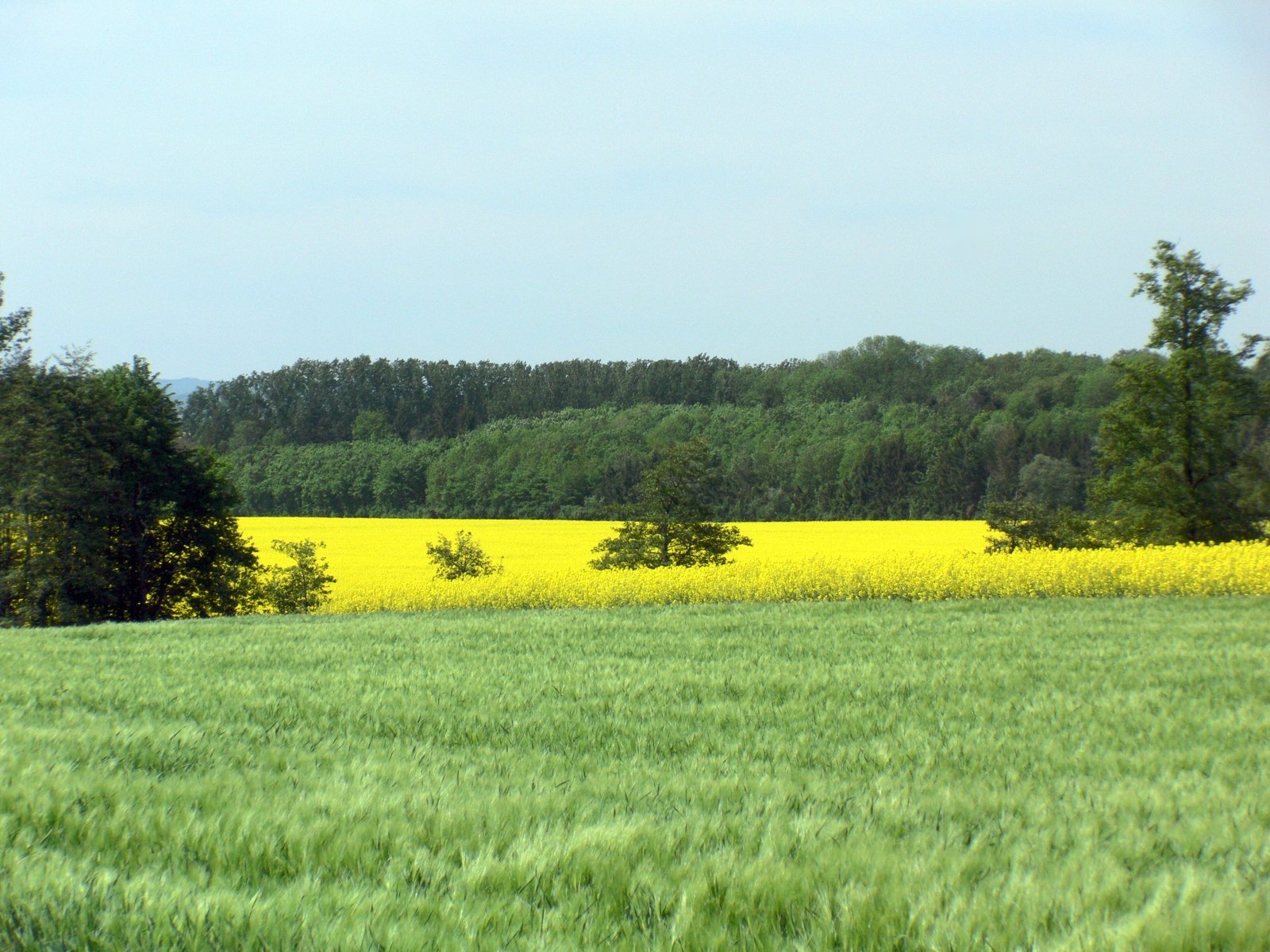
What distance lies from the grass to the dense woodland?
5230cm

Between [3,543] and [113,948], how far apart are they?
109ft

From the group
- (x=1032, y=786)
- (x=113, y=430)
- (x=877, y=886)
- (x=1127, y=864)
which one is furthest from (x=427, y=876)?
(x=113, y=430)

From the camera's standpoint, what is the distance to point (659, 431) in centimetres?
8538

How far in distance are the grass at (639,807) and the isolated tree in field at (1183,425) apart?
23530 mm

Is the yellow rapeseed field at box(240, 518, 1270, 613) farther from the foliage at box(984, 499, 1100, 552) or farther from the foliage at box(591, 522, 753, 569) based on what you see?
the foliage at box(984, 499, 1100, 552)

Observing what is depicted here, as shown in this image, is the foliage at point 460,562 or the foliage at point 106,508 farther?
the foliage at point 106,508

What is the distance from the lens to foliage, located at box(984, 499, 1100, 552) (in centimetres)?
3030

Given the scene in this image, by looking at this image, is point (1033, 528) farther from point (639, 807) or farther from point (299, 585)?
point (639, 807)

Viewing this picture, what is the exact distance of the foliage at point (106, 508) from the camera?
98.6 feet

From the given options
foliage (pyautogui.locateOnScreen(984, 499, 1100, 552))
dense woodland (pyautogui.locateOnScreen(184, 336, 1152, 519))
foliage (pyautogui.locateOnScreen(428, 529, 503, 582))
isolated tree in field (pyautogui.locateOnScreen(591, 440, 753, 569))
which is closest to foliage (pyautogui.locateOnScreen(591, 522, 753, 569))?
isolated tree in field (pyautogui.locateOnScreen(591, 440, 753, 569))

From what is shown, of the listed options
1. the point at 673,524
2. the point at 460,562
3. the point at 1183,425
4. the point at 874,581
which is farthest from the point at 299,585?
the point at 1183,425

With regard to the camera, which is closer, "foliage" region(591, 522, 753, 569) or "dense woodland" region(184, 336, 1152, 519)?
"foliage" region(591, 522, 753, 569)

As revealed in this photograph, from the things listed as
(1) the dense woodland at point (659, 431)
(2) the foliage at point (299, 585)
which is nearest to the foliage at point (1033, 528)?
(2) the foliage at point (299, 585)

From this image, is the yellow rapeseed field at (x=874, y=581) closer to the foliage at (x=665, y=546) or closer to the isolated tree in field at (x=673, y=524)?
the foliage at (x=665, y=546)
